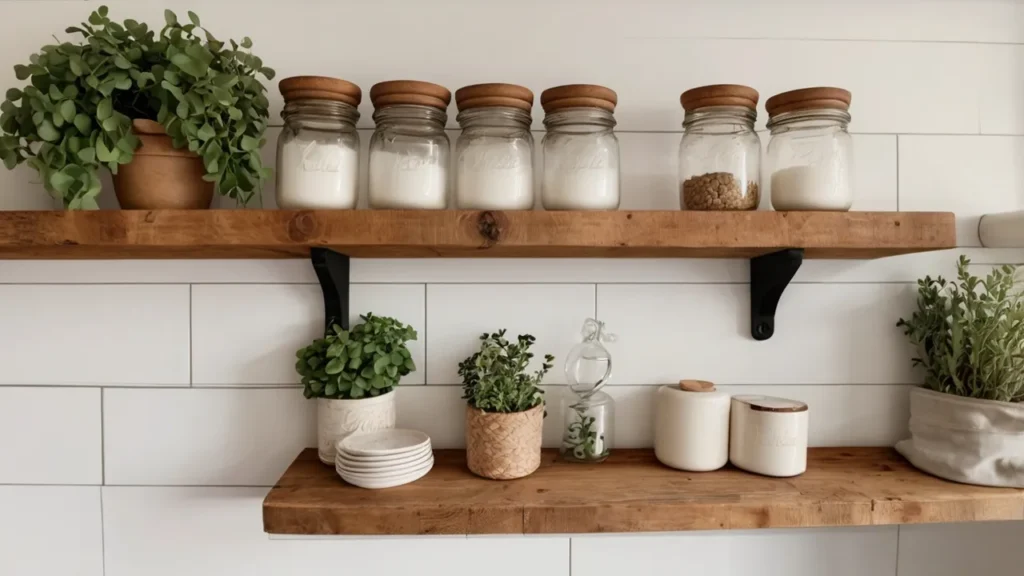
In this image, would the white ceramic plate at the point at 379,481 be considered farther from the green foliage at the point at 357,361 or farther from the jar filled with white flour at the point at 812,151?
the jar filled with white flour at the point at 812,151

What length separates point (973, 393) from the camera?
79 cm

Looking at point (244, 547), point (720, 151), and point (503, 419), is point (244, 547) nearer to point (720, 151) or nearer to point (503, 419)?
point (503, 419)

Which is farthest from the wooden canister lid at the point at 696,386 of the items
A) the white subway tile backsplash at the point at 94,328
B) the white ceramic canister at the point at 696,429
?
the white subway tile backsplash at the point at 94,328

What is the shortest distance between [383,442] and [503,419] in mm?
174

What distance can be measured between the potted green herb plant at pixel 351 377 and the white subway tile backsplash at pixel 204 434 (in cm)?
11

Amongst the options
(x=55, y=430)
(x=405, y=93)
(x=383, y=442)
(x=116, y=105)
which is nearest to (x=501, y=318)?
(x=383, y=442)

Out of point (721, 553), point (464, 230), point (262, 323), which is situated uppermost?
point (464, 230)

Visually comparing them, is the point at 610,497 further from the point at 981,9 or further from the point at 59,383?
the point at 981,9

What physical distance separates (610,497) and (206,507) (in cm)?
64

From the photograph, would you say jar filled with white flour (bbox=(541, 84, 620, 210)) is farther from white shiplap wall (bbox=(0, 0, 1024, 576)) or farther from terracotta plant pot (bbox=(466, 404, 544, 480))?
terracotta plant pot (bbox=(466, 404, 544, 480))

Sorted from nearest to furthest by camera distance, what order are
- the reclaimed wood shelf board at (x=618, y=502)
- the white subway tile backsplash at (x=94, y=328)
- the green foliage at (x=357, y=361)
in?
the reclaimed wood shelf board at (x=618, y=502) < the green foliage at (x=357, y=361) < the white subway tile backsplash at (x=94, y=328)

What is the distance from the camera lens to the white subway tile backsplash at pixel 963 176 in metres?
0.92

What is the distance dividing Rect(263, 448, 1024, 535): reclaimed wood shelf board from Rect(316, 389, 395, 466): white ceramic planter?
0.04 metres

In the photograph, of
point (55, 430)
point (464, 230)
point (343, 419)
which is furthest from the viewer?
point (55, 430)
